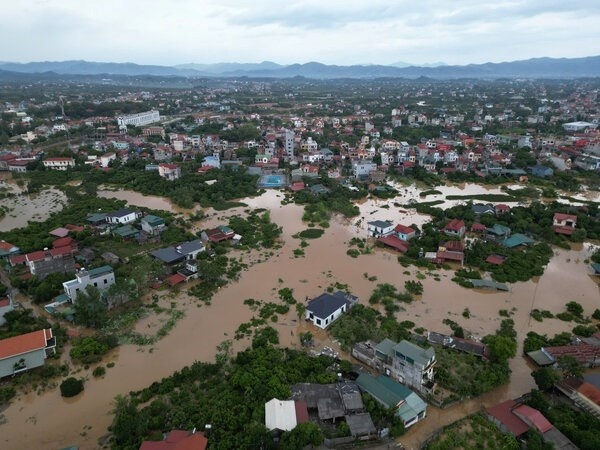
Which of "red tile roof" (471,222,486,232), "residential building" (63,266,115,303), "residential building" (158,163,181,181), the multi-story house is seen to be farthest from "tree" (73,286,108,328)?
"red tile roof" (471,222,486,232)

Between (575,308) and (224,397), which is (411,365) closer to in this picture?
(224,397)

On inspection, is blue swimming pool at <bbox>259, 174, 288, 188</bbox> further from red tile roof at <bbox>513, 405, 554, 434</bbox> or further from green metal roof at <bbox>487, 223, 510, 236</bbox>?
red tile roof at <bbox>513, 405, 554, 434</bbox>

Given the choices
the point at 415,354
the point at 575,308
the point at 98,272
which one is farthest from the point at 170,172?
the point at 575,308

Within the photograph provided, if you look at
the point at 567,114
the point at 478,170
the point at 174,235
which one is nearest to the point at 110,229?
the point at 174,235

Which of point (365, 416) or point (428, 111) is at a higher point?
point (428, 111)

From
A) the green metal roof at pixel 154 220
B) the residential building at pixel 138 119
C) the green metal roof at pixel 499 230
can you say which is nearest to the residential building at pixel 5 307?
the green metal roof at pixel 154 220

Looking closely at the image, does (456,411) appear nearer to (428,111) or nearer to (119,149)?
(119,149)
